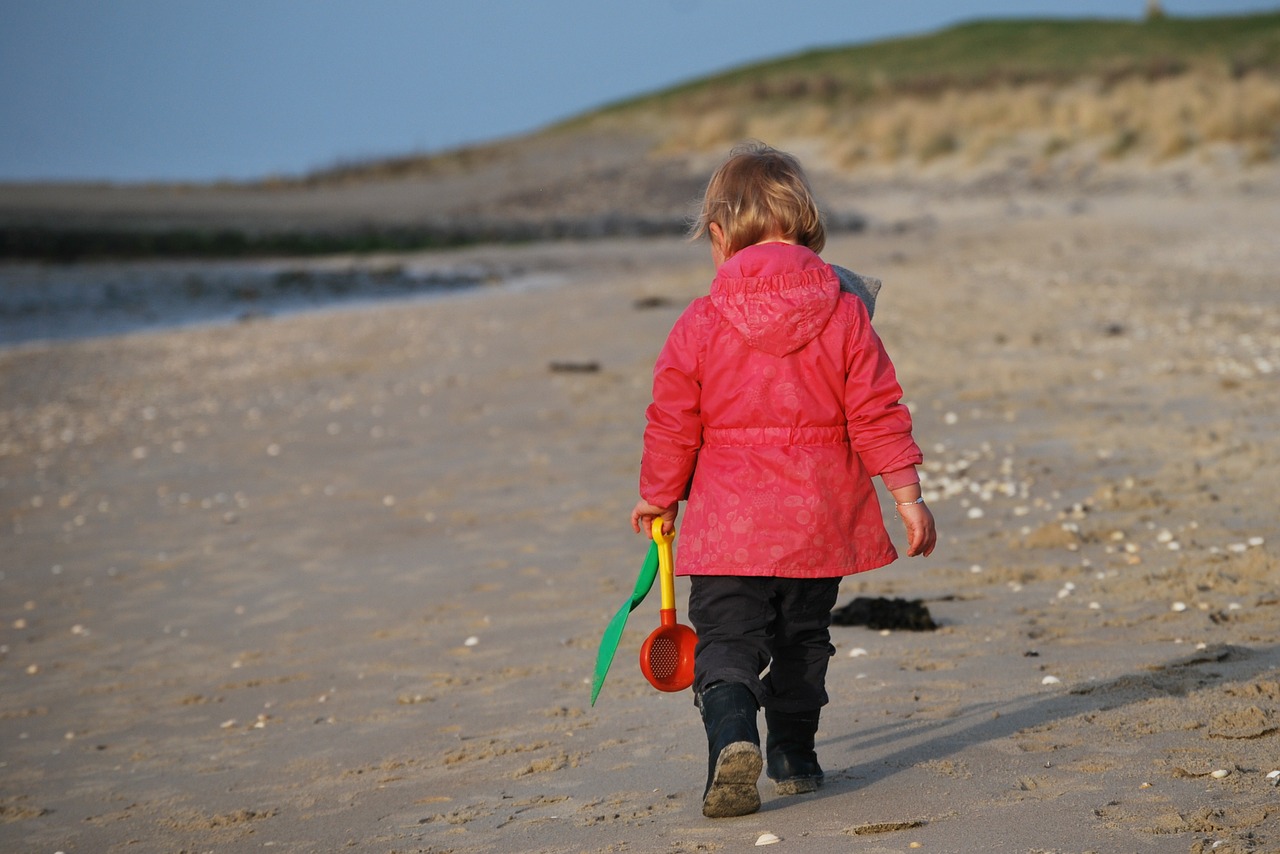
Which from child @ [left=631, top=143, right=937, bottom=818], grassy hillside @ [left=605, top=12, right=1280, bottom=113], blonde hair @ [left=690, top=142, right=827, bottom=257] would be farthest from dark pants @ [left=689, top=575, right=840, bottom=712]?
grassy hillside @ [left=605, top=12, right=1280, bottom=113]

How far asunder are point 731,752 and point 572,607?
2.39m

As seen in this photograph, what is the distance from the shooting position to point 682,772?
3.75m

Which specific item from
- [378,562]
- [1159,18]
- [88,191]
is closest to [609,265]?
[378,562]

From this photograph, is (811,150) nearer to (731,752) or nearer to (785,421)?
(785,421)

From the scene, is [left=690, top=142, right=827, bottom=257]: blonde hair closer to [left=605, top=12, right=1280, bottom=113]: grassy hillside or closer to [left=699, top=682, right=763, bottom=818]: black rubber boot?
[left=699, top=682, right=763, bottom=818]: black rubber boot

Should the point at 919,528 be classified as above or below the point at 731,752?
above

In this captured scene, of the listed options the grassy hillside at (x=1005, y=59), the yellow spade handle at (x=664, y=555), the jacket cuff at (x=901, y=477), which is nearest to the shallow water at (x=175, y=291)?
the grassy hillside at (x=1005, y=59)

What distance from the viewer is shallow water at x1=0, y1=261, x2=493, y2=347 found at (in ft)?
59.1

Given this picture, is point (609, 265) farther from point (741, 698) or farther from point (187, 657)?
point (741, 698)

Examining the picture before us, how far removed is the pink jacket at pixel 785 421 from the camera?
11.0 feet

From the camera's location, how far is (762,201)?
11.5ft

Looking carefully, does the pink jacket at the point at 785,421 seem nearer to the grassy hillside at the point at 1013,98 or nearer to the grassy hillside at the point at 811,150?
the grassy hillside at the point at 811,150

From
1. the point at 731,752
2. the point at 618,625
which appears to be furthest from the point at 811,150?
the point at 731,752

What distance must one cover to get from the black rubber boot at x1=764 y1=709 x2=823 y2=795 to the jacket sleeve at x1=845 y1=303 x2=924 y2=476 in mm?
635
